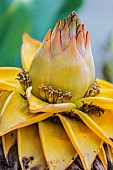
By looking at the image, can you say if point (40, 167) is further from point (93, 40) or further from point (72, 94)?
point (93, 40)

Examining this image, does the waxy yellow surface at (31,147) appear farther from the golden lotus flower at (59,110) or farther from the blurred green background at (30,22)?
the blurred green background at (30,22)

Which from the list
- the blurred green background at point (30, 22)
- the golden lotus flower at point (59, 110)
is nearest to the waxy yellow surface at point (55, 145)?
the golden lotus flower at point (59, 110)

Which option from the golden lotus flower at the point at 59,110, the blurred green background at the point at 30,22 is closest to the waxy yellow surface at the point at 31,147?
the golden lotus flower at the point at 59,110

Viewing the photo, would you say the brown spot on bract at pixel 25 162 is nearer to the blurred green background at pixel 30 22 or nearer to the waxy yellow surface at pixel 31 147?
the waxy yellow surface at pixel 31 147

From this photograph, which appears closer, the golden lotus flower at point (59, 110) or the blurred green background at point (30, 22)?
the golden lotus flower at point (59, 110)

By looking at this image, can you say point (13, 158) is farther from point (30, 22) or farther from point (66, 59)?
point (30, 22)

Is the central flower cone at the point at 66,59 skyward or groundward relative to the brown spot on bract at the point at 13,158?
skyward

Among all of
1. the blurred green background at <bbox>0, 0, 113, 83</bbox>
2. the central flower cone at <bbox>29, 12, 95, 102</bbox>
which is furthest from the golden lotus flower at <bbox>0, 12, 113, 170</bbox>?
the blurred green background at <bbox>0, 0, 113, 83</bbox>

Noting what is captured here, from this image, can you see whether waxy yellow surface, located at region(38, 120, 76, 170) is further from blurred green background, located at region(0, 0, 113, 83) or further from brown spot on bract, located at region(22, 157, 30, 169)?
blurred green background, located at region(0, 0, 113, 83)

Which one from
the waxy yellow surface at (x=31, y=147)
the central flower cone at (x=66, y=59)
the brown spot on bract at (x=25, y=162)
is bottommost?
the brown spot on bract at (x=25, y=162)

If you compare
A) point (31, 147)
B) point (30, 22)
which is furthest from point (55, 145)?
point (30, 22)
